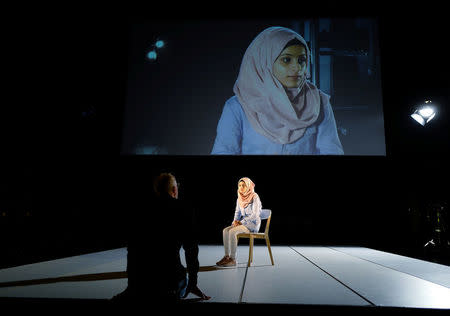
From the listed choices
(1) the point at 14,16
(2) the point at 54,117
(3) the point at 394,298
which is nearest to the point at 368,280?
(3) the point at 394,298

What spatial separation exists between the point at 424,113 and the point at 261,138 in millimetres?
2753

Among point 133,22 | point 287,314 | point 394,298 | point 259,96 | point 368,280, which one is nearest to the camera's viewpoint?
point 287,314

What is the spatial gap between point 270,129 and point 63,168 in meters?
3.70

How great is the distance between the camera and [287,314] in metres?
1.67

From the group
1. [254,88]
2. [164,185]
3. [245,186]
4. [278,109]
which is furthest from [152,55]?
[164,185]

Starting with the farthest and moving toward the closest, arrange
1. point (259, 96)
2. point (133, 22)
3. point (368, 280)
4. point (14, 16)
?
point (133, 22)
point (259, 96)
point (14, 16)
point (368, 280)

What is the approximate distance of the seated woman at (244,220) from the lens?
3213 mm

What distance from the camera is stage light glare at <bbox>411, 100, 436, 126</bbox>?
17.4 feet

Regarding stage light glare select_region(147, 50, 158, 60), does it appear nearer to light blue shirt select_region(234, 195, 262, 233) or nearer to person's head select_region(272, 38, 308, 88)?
person's head select_region(272, 38, 308, 88)

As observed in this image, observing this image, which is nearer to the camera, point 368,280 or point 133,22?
point 368,280

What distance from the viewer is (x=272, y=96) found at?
5285mm

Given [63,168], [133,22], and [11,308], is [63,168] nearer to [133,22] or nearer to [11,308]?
[133,22]

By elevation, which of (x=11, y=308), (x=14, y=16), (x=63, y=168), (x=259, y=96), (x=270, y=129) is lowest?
(x=11, y=308)

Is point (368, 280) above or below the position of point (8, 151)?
below
